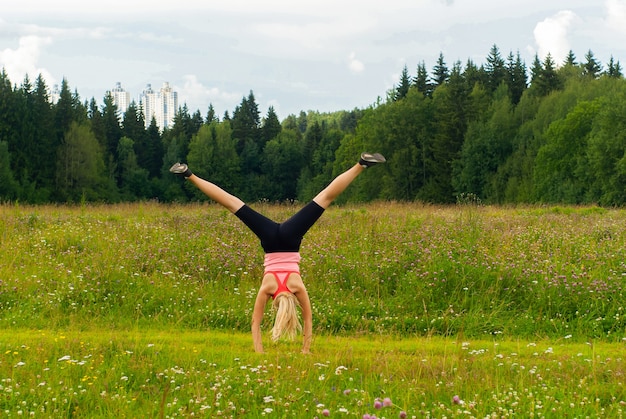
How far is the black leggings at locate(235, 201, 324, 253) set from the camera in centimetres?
870

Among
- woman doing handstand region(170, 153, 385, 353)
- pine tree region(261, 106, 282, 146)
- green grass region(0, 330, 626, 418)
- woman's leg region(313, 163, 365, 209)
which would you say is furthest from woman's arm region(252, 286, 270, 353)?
pine tree region(261, 106, 282, 146)

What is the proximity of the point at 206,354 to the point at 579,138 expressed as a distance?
198ft

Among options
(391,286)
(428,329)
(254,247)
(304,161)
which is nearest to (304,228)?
(428,329)

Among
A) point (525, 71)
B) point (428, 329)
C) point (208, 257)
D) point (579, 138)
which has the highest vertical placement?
point (525, 71)

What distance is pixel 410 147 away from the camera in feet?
262

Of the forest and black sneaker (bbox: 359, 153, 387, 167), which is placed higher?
the forest

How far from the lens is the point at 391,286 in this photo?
44.3 ft

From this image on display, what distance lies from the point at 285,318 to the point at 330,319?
357 cm

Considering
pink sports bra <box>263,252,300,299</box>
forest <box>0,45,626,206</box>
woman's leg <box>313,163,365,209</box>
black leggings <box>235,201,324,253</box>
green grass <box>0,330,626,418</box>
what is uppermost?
forest <box>0,45,626,206</box>

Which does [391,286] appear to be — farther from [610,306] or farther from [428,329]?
[610,306]

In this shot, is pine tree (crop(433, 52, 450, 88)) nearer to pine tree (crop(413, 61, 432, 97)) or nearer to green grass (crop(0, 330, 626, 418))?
pine tree (crop(413, 61, 432, 97))

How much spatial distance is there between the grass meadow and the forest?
43436 mm

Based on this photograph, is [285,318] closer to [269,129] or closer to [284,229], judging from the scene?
[284,229]

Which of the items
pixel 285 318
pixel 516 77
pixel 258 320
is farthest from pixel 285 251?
pixel 516 77
